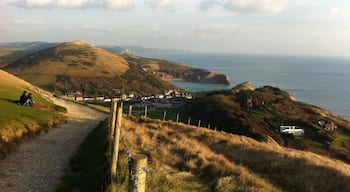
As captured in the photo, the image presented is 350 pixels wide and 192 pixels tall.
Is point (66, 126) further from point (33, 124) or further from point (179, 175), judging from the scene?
point (179, 175)

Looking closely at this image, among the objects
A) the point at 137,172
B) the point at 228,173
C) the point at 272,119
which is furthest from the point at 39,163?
the point at 272,119

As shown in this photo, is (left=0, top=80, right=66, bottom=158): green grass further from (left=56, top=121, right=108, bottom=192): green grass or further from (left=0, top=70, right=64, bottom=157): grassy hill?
(left=56, top=121, right=108, bottom=192): green grass

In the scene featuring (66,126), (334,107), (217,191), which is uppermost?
(217,191)

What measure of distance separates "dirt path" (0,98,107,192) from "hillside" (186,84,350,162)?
41673 millimetres

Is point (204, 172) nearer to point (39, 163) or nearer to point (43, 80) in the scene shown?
point (39, 163)

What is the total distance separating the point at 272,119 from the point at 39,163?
80765 millimetres

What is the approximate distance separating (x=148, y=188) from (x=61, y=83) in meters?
168

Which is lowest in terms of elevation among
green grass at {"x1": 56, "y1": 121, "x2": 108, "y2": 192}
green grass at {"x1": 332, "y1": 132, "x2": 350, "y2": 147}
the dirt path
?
green grass at {"x1": 332, "y1": 132, "x2": 350, "y2": 147}

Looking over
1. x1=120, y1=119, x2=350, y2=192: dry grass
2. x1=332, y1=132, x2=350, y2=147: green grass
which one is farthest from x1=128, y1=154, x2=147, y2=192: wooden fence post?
x1=332, y1=132, x2=350, y2=147: green grass

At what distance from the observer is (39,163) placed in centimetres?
1684

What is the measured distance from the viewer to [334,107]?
537ft

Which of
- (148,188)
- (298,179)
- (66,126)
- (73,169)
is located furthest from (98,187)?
(66,126)

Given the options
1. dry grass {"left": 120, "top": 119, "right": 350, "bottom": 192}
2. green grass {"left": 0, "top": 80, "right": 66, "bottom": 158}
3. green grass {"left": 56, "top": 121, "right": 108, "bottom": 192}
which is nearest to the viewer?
green grass {"left": 56, "top": 121, "right": 108, "bottom": 192}

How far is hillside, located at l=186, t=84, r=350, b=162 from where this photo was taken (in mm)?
68938
